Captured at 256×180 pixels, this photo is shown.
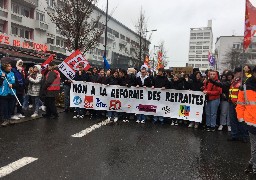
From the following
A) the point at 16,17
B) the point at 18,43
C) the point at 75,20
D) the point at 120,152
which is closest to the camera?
the point at 120,152

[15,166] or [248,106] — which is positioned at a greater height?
[248,106]

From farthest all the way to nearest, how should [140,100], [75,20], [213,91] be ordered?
1. [75,20]
2. [140,100]
3. [213,91]

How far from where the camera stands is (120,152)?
21.5 ft

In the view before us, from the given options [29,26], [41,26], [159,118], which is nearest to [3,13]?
[29,26]

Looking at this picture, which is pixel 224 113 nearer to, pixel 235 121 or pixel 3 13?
pixel 235 121

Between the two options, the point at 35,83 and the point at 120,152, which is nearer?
the point at 120,152

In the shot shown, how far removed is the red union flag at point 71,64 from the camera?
37.5 ft

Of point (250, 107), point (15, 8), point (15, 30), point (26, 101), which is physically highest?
point (15, 8)

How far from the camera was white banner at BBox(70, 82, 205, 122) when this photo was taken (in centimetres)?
1034

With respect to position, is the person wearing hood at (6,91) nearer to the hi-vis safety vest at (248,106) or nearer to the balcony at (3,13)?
the hi-vis safety vest at (248,106)

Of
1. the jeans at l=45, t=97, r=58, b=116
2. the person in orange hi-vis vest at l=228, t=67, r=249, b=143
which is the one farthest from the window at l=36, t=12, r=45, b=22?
the person in orange hi-vis vest at l=228, t=67, r=249, b=143

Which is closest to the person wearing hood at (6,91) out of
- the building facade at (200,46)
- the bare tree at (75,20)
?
the bare tree at (75,20)

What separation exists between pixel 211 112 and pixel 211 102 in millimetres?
326

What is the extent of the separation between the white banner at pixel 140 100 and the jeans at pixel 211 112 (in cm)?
23
